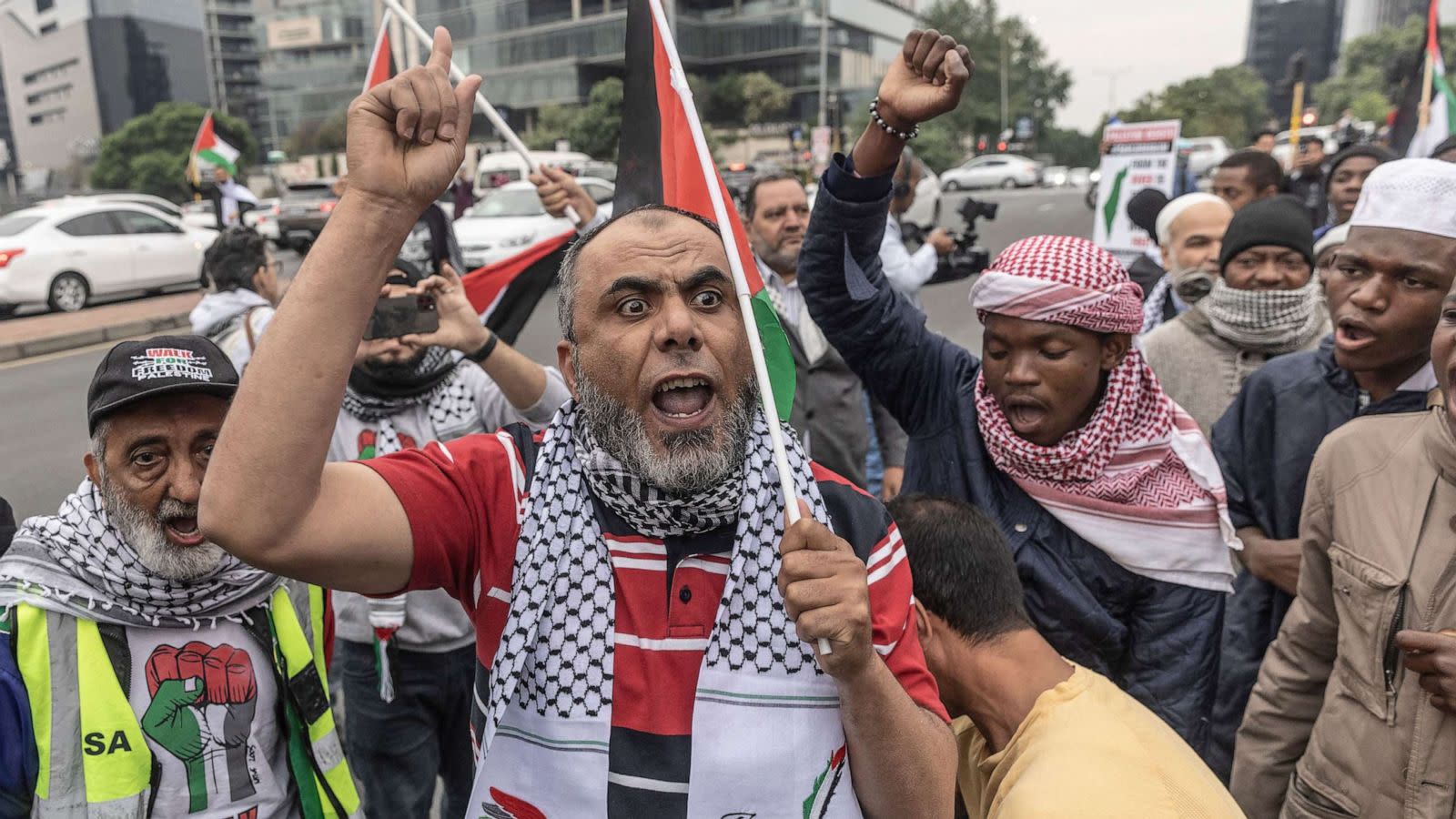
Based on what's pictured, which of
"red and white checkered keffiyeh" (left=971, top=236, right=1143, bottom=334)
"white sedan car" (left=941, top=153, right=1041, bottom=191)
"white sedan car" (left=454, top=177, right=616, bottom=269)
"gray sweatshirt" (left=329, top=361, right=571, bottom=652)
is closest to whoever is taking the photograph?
"red and white checkered keffiyeh" (left=971, top=236, right=1143, bottom=334)

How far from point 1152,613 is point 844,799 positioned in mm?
1110

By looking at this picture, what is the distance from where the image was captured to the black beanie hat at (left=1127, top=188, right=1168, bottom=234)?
621 cm

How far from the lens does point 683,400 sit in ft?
4.99

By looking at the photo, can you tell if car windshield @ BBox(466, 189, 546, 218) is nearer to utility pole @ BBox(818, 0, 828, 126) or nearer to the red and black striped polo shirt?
utility pole @ BBox(818, 0, 828, 126)

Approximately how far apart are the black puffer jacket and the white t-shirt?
1454 mm

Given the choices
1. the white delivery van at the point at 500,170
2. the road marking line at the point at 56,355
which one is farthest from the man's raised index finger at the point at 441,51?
the white delivery van at the point at 500,170

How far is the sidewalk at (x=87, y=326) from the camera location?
1148cm

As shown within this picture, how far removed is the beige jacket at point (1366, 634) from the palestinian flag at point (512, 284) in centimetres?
262

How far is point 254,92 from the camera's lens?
91.0 m

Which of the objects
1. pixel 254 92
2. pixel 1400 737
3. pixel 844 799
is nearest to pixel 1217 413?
pixel 1400 737

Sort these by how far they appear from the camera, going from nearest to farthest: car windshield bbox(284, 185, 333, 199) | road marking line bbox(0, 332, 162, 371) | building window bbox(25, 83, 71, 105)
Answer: road marking line bbox(0, 332, 162, 371), car windshield bbox(284, 185, 333, 199), building window bbox(25, 83, 71, 105)

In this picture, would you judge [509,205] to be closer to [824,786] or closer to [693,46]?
[824,786]

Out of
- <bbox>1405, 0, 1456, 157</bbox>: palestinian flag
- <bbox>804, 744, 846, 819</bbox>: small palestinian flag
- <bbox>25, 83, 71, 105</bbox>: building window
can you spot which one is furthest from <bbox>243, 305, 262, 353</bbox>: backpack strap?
<bbox>25, 83, 71, 105</bbox>: building window

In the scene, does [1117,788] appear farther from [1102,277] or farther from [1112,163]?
[1112,163]
